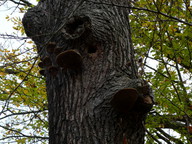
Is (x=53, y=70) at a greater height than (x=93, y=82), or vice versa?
(x=53, y=70)

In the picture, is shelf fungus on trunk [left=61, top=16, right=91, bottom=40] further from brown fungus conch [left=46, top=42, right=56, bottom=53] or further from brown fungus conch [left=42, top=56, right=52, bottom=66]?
brown fungus conch [left=42, top=56, right=52, bottom=66]

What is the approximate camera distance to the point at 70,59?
6.38ft

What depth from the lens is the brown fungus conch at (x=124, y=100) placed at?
159 cm

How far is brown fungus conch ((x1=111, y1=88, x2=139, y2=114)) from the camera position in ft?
5.20

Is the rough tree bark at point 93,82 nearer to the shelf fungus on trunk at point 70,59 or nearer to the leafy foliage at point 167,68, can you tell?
the shelf fungus on trunk at point 70,59

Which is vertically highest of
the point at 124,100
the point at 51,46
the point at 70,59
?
the point at 51,46

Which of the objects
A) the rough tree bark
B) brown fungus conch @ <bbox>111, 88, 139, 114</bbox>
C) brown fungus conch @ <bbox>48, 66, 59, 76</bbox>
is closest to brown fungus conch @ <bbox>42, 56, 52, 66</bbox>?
the rough tree bark

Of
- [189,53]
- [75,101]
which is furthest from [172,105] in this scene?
[75,101]

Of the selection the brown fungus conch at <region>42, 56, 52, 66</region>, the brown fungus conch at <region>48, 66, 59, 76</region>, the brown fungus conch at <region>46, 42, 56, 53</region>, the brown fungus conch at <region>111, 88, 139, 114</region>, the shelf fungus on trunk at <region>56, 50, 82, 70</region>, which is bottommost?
the brown fungus conch at <region>111, 88, 139, 114</region>

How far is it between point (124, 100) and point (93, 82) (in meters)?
0.44

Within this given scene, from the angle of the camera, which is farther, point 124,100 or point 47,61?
point 47,61

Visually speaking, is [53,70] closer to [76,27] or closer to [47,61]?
[47,61]

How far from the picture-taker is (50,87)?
225cm

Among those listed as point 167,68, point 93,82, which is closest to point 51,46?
point 93,82
